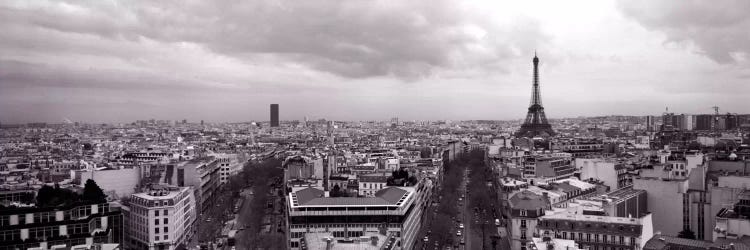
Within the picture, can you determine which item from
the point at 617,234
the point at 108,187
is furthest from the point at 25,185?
the point at 617,234

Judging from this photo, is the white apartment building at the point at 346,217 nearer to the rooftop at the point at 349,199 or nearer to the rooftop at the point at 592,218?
the rooftop at the point at 349,199

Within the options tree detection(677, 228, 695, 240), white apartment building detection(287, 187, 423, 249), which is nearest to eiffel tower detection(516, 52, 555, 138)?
tree detection(677, 228, 695, 240)

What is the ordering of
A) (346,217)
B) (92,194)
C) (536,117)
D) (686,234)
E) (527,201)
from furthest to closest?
(536,117) < (527,201) < (686,234) < (346,217) < (92,194)

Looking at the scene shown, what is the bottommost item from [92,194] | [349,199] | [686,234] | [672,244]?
[686,234]

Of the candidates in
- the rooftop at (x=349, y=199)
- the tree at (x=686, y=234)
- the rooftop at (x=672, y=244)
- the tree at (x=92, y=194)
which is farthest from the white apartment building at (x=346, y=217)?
the tree at (x=686, y=234)

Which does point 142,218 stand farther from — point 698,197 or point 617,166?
point 617,166

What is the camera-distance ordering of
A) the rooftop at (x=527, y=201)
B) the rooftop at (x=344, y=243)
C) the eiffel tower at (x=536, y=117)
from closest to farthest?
1. the rooftop at (x=344, y=243)
2. the rooftop at (x=527, y=201)
3. the eiffel tower at (x=536, y=117)

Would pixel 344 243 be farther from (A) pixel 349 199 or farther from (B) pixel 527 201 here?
(B) pixel 527 201

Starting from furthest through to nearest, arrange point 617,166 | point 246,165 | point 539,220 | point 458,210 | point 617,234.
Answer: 1. point 246,165
2. point 617,166
3. point 458,210
4. point 539,220
5. point 617,234

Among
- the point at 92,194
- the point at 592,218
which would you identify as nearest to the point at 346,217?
the point at 592,218
